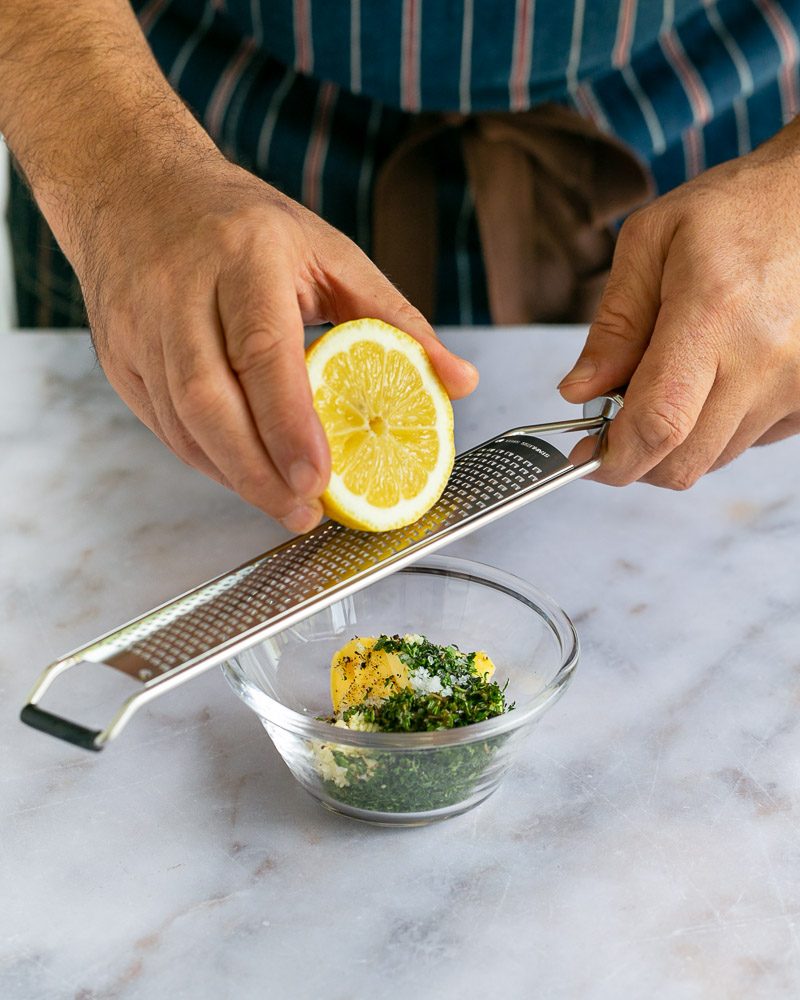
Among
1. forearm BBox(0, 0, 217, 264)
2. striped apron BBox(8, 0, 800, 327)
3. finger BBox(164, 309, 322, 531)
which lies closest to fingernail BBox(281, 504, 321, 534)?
finger BBox(164, 309, 322, 531)

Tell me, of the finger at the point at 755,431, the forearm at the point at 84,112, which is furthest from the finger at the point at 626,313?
the forearm at the point at 84,112

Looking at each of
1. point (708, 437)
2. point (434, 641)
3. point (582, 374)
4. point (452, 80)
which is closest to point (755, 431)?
point (708, 437)

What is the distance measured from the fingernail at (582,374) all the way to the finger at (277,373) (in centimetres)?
29

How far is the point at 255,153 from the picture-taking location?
1.62 m

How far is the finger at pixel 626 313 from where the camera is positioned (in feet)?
3.42

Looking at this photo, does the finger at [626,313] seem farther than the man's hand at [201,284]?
Yes

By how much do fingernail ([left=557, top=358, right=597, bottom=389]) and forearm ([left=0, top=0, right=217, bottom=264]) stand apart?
1.21 ft

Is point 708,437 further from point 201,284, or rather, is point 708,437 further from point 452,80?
point 452,80

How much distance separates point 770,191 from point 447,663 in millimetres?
575

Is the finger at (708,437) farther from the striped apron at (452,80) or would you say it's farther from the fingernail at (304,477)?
the striped apron at (452,80)

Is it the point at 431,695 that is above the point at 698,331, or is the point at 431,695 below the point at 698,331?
below

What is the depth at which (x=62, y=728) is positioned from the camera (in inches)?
28.5

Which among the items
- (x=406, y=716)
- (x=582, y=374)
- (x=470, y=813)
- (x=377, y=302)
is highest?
(x=377, y=302)

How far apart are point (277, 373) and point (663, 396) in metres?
0.35
